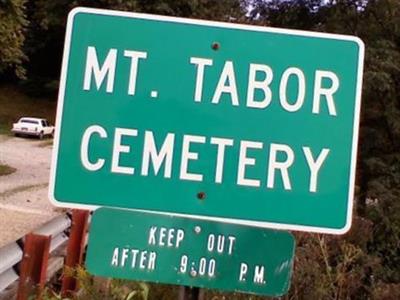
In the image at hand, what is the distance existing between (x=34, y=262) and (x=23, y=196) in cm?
1412

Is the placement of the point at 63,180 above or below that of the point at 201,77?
below

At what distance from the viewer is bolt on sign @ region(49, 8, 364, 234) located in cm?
244

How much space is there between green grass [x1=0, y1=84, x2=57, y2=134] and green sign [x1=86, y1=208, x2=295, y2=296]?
2217 inches

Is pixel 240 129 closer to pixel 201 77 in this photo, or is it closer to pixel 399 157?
pixel 201 77

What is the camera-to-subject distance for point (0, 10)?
83.2ft

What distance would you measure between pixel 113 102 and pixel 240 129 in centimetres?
40

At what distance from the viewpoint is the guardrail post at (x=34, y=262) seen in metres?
6.36

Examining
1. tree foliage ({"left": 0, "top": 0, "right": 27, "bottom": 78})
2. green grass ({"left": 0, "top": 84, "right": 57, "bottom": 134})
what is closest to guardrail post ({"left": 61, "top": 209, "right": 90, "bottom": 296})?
tree foliage ({"left": 0, "top": 0, "right": 27, "bottom": 78})

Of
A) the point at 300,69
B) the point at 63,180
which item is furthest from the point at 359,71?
the point at 63,180

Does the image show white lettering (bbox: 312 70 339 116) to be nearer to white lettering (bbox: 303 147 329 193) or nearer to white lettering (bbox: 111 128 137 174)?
white lettering (bbox: 303 147 329 193)

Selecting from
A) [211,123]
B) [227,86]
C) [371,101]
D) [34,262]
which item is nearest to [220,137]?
[211,123]

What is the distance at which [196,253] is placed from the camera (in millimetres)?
2400

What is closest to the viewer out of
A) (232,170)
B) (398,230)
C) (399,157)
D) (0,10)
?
(232,170)

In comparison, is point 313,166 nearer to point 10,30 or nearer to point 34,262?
point 34,262
